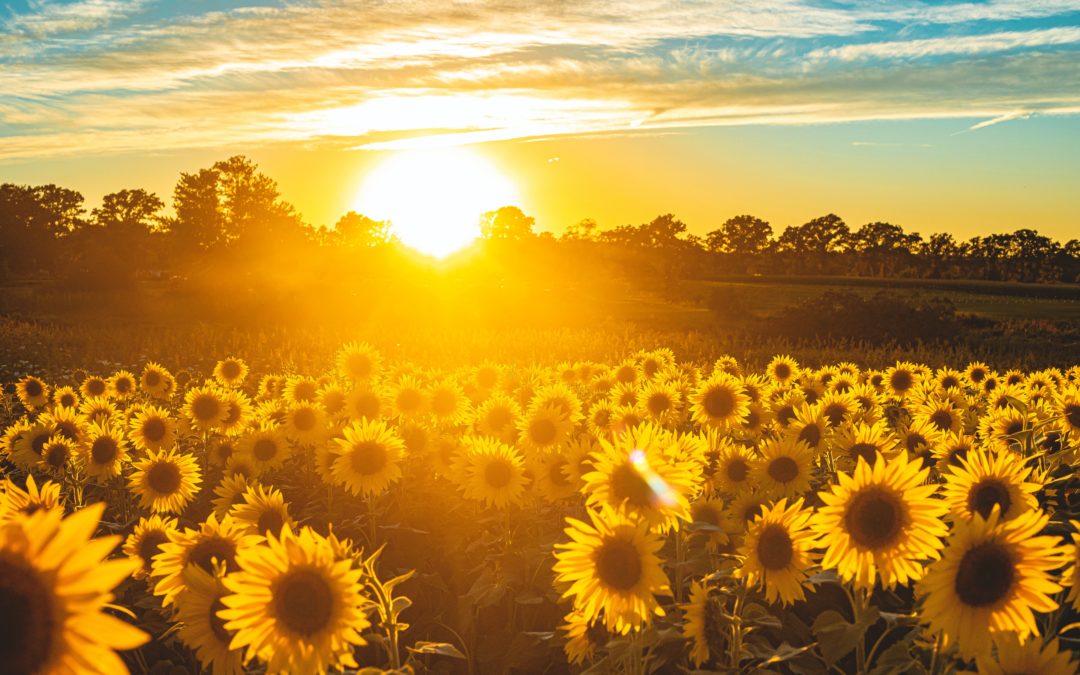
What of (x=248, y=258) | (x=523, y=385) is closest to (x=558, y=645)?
(x=523, y=385)

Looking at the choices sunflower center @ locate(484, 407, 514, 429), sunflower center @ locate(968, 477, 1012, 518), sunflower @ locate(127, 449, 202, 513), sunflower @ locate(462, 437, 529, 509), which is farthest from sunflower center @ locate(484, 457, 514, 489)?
sunflower center @ locate(968, 477, 1012, 518)

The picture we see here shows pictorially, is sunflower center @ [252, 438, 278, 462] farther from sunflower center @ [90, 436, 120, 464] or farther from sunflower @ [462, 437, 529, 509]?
sunflower @ [462, 437, 529, 509]

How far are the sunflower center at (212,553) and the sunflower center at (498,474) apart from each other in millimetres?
1976

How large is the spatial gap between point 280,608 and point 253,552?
7.5 inches

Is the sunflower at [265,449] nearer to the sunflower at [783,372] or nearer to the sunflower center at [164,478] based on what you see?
the sunflower center at [164,478]

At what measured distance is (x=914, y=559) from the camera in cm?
258

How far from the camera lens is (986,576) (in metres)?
2.21

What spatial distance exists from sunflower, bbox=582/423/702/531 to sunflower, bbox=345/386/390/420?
374 cm

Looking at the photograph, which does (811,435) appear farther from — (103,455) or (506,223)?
(506,223)

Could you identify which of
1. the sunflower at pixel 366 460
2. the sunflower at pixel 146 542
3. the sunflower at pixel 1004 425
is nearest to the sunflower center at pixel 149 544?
the sunflower at pixel 146 542

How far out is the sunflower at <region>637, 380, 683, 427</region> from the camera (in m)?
6.15

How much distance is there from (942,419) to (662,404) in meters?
2.20

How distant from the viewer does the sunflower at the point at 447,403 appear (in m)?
6.97

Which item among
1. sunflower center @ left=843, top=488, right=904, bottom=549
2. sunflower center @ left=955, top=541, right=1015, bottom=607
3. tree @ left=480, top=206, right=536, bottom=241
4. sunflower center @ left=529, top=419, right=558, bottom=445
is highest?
sunflower center @ left=955, top=541, right=1015, bottom=607
